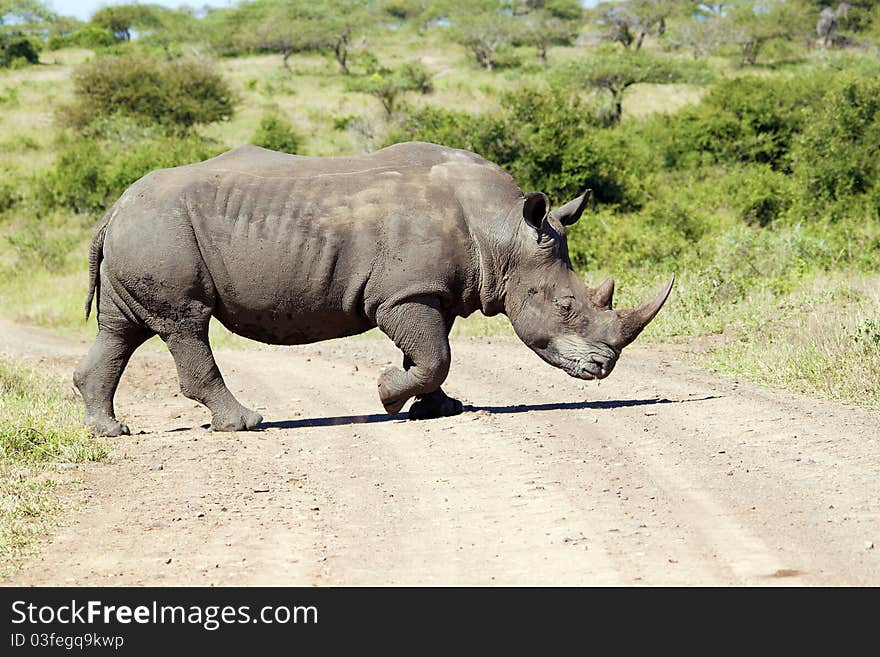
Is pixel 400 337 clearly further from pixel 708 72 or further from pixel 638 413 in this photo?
pixel 708 72

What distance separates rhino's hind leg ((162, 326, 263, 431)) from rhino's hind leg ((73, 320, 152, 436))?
1.32 ft

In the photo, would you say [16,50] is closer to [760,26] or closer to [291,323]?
[760,26]

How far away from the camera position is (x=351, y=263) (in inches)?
330

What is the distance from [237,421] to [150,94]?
2981 cm

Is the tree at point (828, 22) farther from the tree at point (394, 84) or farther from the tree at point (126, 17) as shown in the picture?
the tree at point (126, 17)

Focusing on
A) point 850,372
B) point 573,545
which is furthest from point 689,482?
point 850,372

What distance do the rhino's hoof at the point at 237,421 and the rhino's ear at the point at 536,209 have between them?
2447 mm

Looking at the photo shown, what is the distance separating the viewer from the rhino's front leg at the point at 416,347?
27.5ft

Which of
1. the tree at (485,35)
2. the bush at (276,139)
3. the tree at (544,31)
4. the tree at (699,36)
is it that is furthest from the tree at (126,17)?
the bush at (276,139)

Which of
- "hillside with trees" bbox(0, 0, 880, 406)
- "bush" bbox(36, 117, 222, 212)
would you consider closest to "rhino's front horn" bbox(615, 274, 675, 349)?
"hillside with trees" bbox(0, 0, 880, 406)

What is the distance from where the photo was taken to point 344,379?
11781mm

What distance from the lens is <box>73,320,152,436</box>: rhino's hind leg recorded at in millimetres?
8984

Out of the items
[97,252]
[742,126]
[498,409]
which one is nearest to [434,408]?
[498,409]

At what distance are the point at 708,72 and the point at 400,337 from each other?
39.2 m
